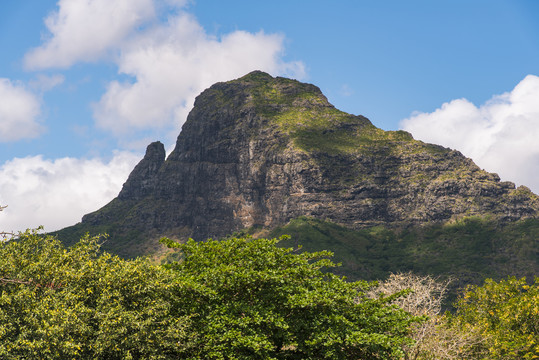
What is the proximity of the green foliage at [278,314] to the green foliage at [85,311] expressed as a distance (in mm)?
1821

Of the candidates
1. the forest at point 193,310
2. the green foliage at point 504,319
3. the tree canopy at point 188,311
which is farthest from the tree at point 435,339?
the tree canopy at point 188,311

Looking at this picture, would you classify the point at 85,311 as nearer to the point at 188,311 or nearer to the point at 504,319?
the point at 188,311

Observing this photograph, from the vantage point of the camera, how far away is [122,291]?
28.6 meters

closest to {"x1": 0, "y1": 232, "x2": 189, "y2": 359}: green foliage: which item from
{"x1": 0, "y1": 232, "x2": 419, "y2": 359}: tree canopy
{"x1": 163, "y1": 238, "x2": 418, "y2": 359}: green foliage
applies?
{"x1": 0, "y1": 232, "x2": 419, "y2": 359}: tree canopy

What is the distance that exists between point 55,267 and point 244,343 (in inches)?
493

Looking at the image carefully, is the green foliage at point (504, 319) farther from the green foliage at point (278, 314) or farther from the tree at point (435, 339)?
the green foliage at point (278, 314)

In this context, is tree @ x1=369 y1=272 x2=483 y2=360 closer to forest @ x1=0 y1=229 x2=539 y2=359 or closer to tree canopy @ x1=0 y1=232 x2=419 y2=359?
forest @ x1=0 y1=229 x2=539 y2=359

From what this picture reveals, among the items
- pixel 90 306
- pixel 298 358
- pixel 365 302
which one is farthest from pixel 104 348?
pixel 365 302

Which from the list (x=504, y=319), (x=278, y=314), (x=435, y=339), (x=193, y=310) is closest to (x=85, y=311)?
(x=193, y=310)

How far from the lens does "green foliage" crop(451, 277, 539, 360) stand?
39.0 m

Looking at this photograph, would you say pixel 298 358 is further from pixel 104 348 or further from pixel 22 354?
pixel 22 354

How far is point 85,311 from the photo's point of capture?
84.0ft

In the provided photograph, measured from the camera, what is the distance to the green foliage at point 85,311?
24469mm

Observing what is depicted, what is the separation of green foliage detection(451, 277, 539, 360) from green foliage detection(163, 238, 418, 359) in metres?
13.6
